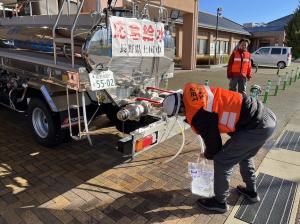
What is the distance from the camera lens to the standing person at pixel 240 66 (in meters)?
7.12

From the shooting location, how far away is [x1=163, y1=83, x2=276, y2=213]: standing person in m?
2.76

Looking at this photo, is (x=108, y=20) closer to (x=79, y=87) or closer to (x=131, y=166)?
(x=79, y=87)

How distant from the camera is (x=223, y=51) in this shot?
30141 mm

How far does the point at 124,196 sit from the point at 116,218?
42cm

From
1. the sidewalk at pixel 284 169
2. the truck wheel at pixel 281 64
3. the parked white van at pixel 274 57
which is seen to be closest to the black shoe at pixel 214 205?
the sidewalk at pixel 284 169

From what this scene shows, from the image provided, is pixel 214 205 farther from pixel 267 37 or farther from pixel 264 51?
pixel 267 37

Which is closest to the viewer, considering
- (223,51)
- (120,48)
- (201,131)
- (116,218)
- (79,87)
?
(201,131)

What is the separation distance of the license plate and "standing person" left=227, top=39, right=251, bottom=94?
4.26m

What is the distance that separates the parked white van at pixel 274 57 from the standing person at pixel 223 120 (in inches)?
855

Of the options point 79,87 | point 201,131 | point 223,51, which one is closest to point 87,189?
point 79,87

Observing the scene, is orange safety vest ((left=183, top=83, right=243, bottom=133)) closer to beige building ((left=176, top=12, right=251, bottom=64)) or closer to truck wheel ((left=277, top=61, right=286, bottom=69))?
beige building ((left=176, top=12, right=251, bottom=64))

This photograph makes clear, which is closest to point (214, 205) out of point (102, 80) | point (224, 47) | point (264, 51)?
point (102, 80)

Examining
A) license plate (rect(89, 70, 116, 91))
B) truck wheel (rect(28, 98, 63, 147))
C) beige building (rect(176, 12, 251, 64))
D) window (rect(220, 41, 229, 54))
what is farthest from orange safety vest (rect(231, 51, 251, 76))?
window (rect(220, 41, 229, 54))

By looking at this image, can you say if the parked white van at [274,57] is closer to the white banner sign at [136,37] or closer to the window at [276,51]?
the window at [276,51]
